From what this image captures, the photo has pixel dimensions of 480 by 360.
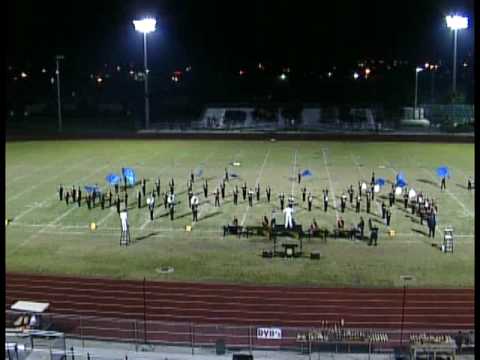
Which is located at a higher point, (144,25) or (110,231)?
(144,25)

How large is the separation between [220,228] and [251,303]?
729 cm

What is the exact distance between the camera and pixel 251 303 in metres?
13.2

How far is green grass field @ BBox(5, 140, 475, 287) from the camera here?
623 inches

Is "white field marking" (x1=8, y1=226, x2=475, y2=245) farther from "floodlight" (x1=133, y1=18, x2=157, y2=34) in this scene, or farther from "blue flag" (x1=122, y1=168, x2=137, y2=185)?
"floodlight" (x1=133, y1=18, x2=157, y2=34)

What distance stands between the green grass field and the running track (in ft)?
3.88

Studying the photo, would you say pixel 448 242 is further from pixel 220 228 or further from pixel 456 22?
pixel 456 22

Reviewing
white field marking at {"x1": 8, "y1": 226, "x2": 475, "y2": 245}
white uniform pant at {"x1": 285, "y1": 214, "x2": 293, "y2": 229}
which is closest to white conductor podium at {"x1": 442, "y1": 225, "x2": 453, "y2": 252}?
white field marking at {"x1": 8, "y1": 226, "x2": 475, "y2": 245}

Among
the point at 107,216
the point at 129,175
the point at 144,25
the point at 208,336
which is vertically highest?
the point at 144,25

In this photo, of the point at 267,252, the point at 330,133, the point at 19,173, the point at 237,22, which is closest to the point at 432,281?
the point at 267,252

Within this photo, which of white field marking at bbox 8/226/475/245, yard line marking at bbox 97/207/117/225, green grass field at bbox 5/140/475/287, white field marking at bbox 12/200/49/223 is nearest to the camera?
green grass field at bbox 5/140/475/287

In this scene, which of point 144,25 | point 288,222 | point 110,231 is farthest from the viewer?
point 144,25

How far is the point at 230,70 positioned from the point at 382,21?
18934 millimetres

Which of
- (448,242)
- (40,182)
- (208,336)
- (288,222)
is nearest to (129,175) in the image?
(40,182)

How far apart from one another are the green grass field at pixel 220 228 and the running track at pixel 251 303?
1.18 m
